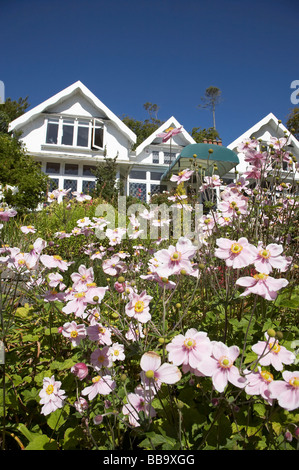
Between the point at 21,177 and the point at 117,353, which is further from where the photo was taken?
the point at 21,177

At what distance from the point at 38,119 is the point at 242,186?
15.8 metres

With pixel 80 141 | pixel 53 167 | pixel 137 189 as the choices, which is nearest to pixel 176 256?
pixel 53 167

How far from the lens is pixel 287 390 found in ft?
2.50

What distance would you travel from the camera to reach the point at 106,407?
1.08 metres

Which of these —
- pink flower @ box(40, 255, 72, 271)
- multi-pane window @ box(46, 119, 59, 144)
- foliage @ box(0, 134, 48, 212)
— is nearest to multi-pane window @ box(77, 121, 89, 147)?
multi-pane window @ box(46, 119, 59, 144)

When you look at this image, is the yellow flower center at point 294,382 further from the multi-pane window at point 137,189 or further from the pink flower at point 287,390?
the multi-pane window at point 137,189

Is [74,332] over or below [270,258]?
below

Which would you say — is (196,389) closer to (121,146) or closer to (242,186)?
(242,186)

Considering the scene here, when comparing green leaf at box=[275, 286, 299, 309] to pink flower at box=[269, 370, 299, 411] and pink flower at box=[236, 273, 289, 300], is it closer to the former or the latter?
pink flower at box=[236, 273, 289, 300]

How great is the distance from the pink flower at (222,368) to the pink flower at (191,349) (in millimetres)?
20

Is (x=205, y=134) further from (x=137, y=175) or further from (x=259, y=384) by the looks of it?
(x=259, y=384)

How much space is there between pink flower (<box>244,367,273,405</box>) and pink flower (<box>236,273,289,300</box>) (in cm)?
25

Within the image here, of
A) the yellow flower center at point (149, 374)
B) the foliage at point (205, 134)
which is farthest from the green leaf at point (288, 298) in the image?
the foliage at point (205, 134)

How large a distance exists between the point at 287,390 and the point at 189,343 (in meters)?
0.31
